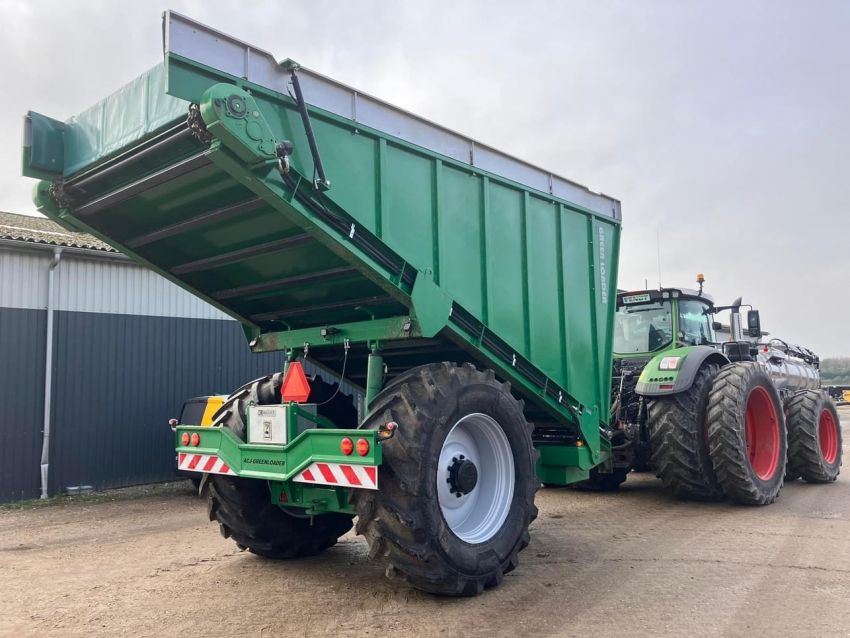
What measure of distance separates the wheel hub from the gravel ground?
0.71 m

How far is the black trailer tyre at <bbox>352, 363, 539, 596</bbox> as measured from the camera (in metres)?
4.12

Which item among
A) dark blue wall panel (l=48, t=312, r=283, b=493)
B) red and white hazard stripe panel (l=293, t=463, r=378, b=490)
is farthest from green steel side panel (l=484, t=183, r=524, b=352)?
dark blue wall panel (l=48, t=312, r=283, b=493)

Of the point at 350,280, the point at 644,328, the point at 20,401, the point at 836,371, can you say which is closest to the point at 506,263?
the point at 350,280

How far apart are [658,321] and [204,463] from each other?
6.40 metres

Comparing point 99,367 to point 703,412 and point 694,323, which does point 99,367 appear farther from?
point 694,323

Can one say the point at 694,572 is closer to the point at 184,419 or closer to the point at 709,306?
the point at 709,306

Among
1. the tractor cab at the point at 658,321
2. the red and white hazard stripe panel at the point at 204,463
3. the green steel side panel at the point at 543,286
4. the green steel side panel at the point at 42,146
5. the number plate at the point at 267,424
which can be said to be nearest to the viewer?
the green steel side panel at the point at 42,146

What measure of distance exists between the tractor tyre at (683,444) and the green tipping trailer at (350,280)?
1452mm

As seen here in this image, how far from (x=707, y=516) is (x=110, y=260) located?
8707mm

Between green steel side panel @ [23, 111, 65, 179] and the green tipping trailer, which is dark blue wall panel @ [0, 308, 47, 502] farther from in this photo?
green steel side panel @ [23, 111, 65, 179]

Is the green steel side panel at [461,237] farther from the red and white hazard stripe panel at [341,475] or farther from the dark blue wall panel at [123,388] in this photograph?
the dark blue wall panel at [123,388]

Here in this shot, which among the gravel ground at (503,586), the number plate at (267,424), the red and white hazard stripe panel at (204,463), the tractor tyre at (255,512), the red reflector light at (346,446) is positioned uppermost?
the number plate at (267,424)

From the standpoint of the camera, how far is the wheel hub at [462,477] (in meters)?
4.68

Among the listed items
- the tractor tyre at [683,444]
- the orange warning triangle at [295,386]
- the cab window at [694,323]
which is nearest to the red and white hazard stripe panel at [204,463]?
the orange warning triangle at [295,386]
